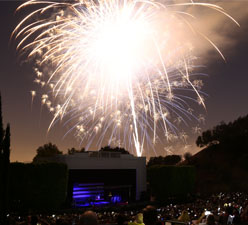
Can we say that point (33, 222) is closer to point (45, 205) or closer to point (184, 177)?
point (45, 205)

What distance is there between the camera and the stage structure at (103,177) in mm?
38188

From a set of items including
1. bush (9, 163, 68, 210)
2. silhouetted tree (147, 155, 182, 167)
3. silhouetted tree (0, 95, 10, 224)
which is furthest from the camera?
silhouetted tree (147, 155, 182, 167)

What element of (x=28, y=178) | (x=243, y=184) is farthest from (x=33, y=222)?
(x=243, y=184)

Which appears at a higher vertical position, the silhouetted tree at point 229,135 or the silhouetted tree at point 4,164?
the silhouetted tree at point 229,135

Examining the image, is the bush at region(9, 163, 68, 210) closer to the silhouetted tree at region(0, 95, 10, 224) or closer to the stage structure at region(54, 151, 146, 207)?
the stage structure at region(54, 151, 146, 207)

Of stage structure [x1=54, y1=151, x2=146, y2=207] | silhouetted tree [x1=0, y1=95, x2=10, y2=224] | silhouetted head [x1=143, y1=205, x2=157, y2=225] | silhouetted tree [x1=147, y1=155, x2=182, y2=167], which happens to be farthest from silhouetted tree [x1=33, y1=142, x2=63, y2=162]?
silhouetted head [x1=143, y1=205, x2=157, y2=225]

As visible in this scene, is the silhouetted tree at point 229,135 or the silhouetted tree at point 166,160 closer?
the silhouetted tree at point 229,135

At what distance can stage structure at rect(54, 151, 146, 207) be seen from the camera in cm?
3819

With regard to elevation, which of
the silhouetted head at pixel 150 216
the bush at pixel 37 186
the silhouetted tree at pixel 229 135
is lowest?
the bush at pixel 37 186

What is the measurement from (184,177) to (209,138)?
4699cm

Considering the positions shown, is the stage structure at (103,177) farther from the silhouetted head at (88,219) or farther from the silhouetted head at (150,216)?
the silhouetted head at (88,219)

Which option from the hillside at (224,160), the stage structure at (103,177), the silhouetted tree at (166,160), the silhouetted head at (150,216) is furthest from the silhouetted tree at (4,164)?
the silhouetted tree at (166,160)

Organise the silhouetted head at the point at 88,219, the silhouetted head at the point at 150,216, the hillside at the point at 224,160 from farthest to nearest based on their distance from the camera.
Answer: the hillside at the point at 224,160 → the silhouetted head at the point at 150,216 → the silhouetted head at the point at 88,219

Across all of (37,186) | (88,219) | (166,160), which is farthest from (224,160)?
(88,219)
